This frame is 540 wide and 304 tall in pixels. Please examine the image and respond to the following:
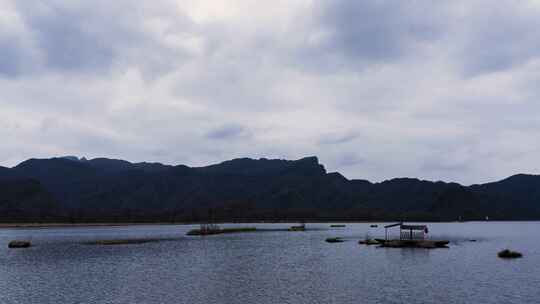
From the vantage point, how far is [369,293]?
52.9 meters

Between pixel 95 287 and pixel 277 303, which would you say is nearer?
pixel 277 303

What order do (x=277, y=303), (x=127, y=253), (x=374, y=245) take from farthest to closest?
(x=374, y=245) → (x=127, y=253) → (x=277, y=303)

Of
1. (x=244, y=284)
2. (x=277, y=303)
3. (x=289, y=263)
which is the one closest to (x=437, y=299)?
(x=277, y=303)

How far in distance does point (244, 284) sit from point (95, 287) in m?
17.5

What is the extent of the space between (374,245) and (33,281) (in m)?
82.1

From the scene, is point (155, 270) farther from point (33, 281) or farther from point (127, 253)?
point (127, 253)

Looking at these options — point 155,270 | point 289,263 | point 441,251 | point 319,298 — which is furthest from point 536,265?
point 155,270

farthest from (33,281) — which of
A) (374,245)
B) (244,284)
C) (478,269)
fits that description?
(374,245)

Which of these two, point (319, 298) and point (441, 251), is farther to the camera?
point (441, 251)

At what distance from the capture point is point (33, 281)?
6538cm

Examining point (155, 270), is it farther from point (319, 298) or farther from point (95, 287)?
point (319, 298)

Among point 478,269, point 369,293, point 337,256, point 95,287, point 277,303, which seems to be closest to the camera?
point 277,303

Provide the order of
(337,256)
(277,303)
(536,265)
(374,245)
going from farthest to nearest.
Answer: (374,245)
(337,256)
(536,265)
(277,303)

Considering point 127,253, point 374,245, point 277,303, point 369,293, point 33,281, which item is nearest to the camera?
point 277,303
